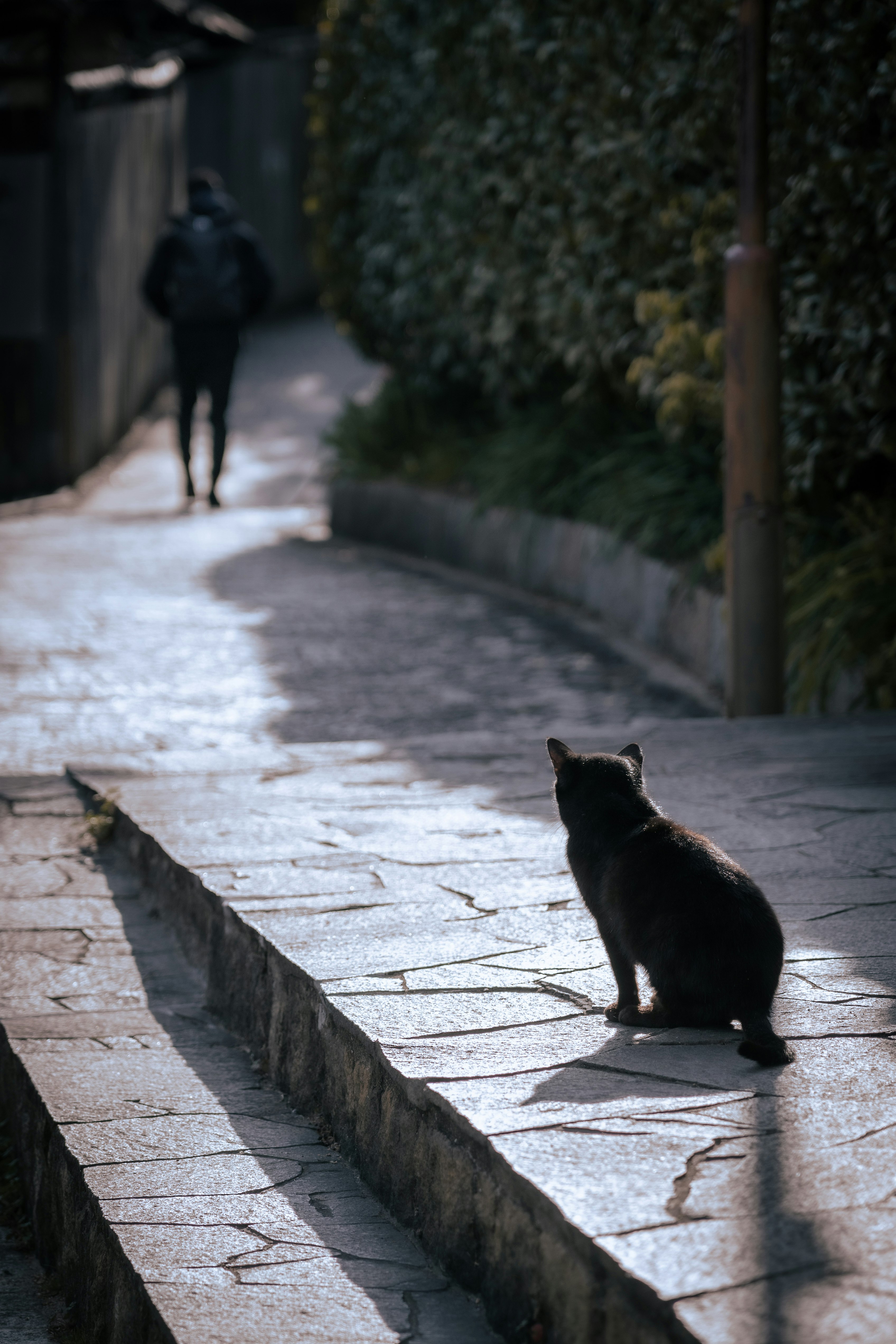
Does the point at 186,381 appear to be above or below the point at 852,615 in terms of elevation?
above

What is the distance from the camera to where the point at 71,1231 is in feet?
9.79

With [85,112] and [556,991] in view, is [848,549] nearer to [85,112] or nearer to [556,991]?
[556,991]

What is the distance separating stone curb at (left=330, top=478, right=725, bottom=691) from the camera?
24.3 ft

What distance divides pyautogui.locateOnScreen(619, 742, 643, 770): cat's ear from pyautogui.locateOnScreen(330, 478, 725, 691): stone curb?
327 cm

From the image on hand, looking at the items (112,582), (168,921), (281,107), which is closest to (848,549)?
(168,921)

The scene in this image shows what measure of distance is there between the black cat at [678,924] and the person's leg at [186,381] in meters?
9.76

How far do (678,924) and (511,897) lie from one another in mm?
1026

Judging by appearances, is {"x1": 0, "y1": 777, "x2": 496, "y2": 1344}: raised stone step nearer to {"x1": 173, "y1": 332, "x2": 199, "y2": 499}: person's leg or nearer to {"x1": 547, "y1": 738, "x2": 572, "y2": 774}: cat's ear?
{"x1": 547, "y1": 738, "x2": 572, "y2": 774}: cat's ear

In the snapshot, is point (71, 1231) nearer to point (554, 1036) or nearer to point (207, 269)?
point (554, 1036)

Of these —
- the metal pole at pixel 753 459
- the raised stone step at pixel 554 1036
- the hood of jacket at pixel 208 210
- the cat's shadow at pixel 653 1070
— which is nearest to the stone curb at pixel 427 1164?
the raised stone step at pixel 554 1036

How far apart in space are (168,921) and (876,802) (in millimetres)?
1980

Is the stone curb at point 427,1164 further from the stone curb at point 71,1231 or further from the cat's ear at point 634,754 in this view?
the cat's ear at point 634,754

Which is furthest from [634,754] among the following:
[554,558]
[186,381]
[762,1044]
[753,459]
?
[186,381]

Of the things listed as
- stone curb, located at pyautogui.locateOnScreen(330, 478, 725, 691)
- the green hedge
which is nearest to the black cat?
the green hedge
